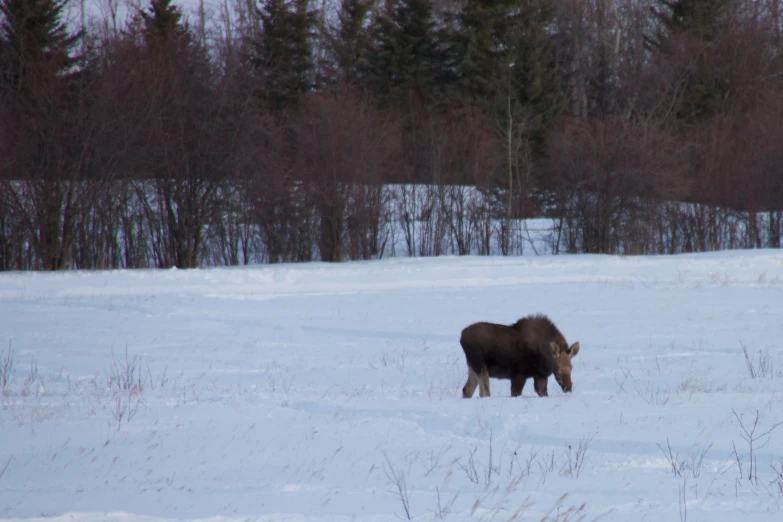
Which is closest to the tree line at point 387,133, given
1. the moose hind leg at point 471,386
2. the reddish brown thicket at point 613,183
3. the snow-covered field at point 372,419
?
the reddish brown thicket at point 613,183

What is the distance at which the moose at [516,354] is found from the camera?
1034cm

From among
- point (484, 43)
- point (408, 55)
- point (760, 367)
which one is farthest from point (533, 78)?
point (760, 367)

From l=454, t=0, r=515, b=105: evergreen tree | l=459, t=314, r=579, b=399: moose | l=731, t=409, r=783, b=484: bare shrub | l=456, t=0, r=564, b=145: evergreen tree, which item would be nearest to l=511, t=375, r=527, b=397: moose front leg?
l=459, t=314, r=579, b=399: moose

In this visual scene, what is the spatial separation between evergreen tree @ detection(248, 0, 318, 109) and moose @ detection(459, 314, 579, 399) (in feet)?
136

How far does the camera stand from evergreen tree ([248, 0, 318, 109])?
50594 millimetres

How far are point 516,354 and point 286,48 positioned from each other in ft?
147

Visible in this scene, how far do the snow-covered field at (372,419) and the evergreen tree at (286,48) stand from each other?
30941 millimetres

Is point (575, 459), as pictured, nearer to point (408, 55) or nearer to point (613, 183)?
point (613, 183)

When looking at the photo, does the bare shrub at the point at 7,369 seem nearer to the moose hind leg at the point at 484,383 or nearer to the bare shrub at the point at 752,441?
the moose hind leg at the point at 484,383

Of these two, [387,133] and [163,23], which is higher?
[163,23]

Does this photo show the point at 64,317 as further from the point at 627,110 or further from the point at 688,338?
the point at 627,110

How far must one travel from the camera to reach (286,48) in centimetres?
5206

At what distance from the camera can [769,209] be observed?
43.8 m

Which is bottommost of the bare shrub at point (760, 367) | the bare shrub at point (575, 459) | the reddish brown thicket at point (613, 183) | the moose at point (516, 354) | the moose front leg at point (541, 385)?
the bare shrub at point (760, 367)
